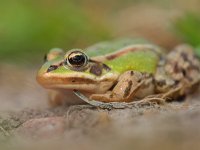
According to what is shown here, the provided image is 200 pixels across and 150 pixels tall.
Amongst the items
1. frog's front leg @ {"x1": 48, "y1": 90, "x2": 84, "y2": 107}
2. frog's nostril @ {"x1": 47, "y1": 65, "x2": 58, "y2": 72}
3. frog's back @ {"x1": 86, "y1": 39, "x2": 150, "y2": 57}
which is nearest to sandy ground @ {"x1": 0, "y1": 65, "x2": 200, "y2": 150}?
frog's front leg @ {"x1": 48, "y1": 90, "x2": 84, "y2": 107}

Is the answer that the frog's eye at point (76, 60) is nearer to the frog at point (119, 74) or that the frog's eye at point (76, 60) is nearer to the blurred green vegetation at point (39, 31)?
the frog at point (119, 74)

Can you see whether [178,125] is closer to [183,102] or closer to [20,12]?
[183,102]

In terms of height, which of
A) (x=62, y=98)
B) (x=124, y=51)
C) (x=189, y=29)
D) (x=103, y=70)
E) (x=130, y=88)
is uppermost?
(x=189, y=29)

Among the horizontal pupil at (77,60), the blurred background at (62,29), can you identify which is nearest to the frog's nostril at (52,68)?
the horizontal pupil at (77,60)

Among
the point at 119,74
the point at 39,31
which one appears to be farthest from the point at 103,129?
the point at 39,31

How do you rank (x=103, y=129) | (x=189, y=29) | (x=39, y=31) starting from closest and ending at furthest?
(x=103, y=129), (x=189, y=29), (x=39, y=31)

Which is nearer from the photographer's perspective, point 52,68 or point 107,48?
point 52,68

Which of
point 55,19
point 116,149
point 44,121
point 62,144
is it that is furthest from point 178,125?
point 55,19

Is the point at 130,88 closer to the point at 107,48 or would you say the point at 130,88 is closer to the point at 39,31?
the point at 107,48
